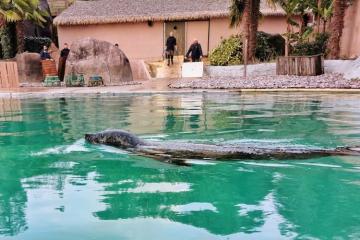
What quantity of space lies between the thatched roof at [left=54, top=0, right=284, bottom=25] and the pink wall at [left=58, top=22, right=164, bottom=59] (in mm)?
755

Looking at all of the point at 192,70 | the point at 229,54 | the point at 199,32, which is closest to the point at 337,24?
the point at 229,54

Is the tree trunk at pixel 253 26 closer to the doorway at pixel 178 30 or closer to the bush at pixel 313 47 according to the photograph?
the bush at pixel 313 47

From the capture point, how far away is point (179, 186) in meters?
5.39

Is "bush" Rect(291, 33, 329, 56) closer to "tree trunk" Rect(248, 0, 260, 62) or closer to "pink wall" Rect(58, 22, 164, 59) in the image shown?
"tree trunk" Rect(248, 0, 260, 62)

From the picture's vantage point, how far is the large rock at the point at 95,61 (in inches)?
805

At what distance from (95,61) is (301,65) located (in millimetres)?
8912

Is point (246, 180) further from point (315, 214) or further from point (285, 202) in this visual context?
point (315, 214)

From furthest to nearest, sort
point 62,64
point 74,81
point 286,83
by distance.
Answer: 1. point 62,64
2. point 74,81
3. point 286,83

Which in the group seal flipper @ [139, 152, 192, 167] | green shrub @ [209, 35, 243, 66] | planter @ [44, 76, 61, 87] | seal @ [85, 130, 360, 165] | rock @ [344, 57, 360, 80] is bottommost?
seal flipper @ [139, 152, 192, 167]

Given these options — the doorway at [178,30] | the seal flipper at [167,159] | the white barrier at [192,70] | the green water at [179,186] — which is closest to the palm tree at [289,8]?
the white barrier at [192,70]

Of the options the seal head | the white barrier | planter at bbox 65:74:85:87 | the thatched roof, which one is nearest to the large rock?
planter at bbox 65:74:85:87

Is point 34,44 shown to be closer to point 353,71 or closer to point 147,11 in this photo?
point 147,11

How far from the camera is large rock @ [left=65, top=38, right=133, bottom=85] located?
805 inches

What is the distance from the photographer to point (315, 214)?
4.40 meters
